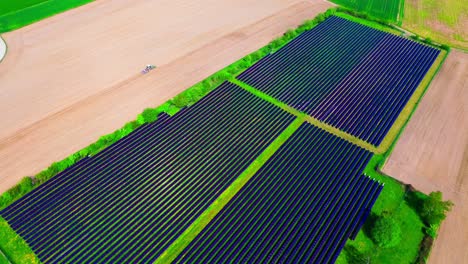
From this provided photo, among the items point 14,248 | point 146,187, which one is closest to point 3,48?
point 14,248

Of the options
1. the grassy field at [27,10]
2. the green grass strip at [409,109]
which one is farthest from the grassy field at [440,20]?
the grassy field at [27,10]

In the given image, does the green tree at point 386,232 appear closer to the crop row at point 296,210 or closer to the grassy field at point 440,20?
the crop row at point 296,210

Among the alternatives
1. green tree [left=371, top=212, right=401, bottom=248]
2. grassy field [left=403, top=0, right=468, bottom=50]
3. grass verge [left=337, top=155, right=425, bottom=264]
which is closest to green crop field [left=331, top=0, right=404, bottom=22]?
grassy field [left=403, top=0, right=468, bottom=50]

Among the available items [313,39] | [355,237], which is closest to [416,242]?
[355,237]

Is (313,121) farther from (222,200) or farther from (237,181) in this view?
(222,200)

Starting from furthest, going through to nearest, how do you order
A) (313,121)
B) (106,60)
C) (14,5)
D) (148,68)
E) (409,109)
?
(14,5) < (106,60) < (148,68) < (409,109) < (313,121)

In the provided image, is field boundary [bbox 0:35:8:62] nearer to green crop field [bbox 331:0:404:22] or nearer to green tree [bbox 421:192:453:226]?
green crop field [bbox 331:0:404:22]

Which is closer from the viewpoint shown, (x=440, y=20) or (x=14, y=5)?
(x=14, y=5)
